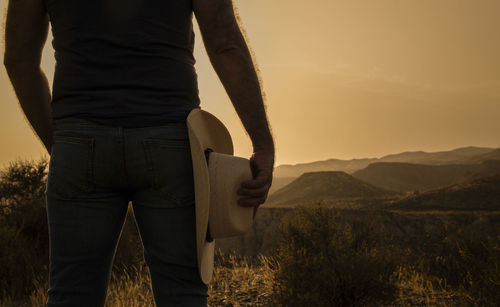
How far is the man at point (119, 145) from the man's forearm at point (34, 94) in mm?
206

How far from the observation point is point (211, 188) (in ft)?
3.77

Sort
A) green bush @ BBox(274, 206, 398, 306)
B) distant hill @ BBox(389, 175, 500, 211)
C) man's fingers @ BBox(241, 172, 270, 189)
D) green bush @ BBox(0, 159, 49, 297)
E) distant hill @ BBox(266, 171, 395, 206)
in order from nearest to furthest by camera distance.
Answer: man's fingers @ BBox(241, 172, 270, 189)
green bush @ BBox(274, 206, 398, 306)
green bush @ BBox(0, 159, 49, 297)
distant hill @ BBox(389, 175, 500, 211)
distant hill @ BBox(266, 171, 395, 206)

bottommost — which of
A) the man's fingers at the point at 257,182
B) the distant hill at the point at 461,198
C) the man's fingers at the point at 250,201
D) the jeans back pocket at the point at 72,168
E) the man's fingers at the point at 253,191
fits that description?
the distant hill at the point at 461,198

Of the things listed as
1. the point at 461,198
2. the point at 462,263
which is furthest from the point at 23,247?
the point at 461,198

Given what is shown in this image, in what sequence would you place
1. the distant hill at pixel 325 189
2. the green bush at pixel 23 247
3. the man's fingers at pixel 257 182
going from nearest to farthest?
the man's fingers at pixel 257 182, the green bush at pixel 23 247, the distant hill at pixel 325 189

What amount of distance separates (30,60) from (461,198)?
117 ft

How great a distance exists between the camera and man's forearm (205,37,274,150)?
1246 mm

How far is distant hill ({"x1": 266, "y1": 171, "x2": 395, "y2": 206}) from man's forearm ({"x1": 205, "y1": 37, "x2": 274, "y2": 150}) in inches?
1756

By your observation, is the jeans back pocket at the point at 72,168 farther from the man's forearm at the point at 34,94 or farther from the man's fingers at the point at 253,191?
the man's fingers at the point at 253,191

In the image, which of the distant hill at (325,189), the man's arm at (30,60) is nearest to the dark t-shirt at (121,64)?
the man's arm at (30,60)

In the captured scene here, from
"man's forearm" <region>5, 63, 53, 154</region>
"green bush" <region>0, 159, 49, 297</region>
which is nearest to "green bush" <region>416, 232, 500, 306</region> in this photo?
"man's forearm" <region>5, 63, 53, 154</region>

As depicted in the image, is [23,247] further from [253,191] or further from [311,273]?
[253,191]

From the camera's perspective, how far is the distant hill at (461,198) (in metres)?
30.1

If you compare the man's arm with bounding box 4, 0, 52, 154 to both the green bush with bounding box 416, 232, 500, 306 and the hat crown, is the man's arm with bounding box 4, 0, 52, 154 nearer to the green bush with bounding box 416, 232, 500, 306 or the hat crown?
the hat crown
